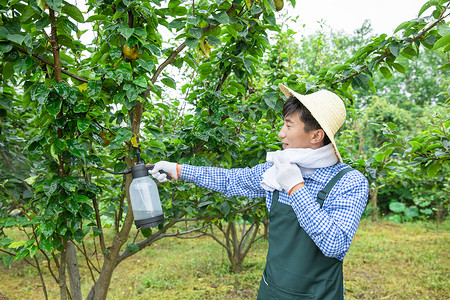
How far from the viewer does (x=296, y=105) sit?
52.7 inches

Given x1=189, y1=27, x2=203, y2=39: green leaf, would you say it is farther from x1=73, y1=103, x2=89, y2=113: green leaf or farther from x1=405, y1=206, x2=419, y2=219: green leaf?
x1=405, y1=206, x2=419, y2=219: green leaf

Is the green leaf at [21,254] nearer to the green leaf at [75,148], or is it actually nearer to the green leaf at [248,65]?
the green leaf at [75,148]

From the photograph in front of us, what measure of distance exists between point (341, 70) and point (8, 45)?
1536mm

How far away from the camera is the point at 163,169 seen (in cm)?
152

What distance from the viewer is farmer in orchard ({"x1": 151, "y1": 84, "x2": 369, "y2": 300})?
1078 mm

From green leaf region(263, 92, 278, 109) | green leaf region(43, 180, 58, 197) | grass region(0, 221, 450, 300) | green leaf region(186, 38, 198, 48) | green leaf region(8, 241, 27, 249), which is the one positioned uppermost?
green leaf region(186, 38, 198, 48)

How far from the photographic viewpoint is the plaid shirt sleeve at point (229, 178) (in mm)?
1558

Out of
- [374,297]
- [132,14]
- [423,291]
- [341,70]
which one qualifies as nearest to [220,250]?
[374,297]

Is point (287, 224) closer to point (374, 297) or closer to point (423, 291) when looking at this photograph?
point (374, 297)

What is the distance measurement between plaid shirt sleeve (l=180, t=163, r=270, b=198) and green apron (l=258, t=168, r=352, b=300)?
26 cm

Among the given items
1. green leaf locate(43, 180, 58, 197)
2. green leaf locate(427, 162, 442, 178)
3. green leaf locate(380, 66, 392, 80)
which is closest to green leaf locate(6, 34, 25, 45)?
green leaf locate(43, 180, 58, 197)

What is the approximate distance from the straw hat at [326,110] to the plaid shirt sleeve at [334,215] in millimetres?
181

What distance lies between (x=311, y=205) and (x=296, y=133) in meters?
0.35

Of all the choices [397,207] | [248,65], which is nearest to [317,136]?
[248,65]
